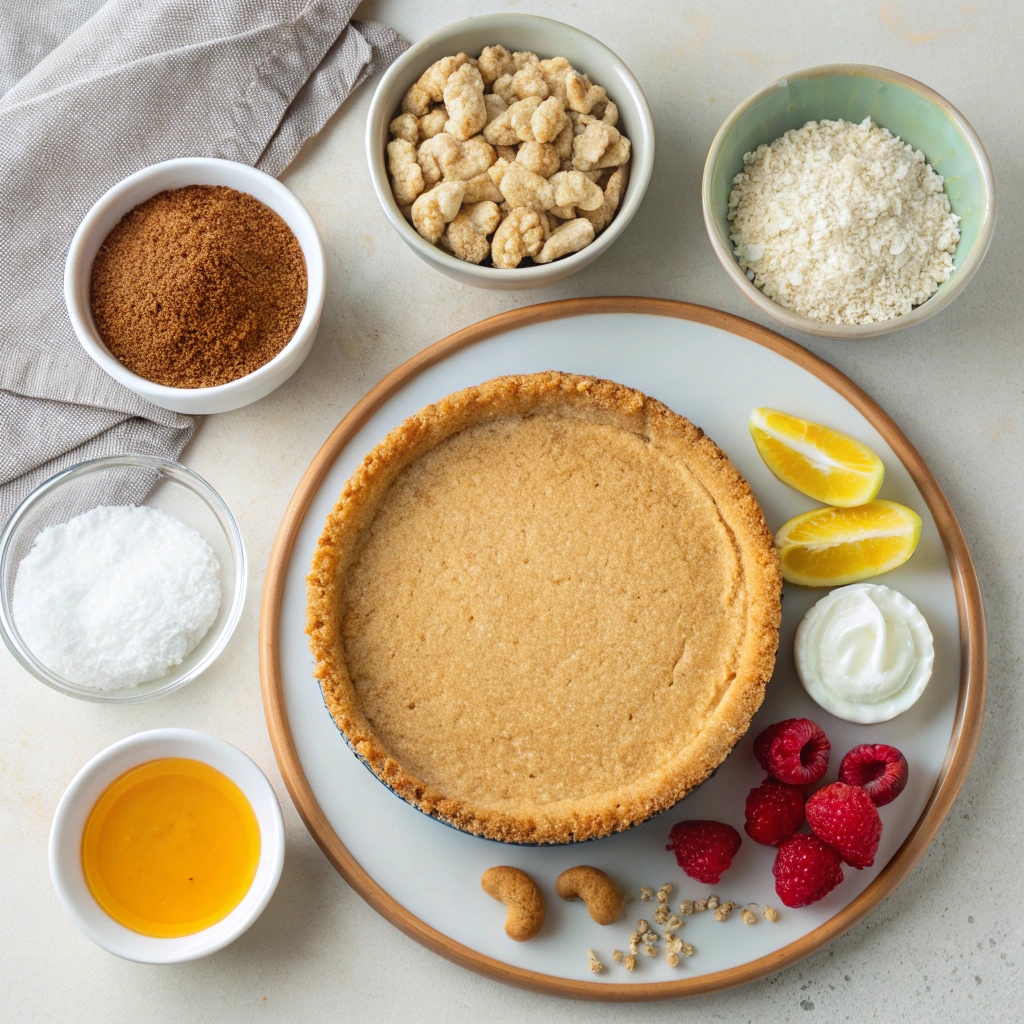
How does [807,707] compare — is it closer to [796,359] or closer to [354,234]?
[796,359]

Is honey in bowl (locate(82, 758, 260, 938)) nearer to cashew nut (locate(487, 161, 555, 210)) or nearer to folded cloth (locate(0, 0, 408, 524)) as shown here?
folded cloth (locate(0, 0, 408, 524))

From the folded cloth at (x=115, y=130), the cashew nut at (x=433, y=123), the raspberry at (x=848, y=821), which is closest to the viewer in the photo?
the raspberry at (x=848, y=821)

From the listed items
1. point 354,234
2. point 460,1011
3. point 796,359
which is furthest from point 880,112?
point 460,1011

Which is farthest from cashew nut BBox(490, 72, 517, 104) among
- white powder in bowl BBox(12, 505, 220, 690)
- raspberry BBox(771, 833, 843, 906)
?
A: raspberry BBox(771, 833, 843, 906)

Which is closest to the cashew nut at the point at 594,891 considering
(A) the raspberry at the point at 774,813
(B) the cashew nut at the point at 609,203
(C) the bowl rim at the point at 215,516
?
(A) the raspberry at the point at 774,813

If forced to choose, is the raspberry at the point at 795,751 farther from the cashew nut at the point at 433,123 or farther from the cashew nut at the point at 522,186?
the cashew nut at the point at 433,123

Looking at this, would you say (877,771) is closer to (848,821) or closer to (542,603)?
(848,821)
